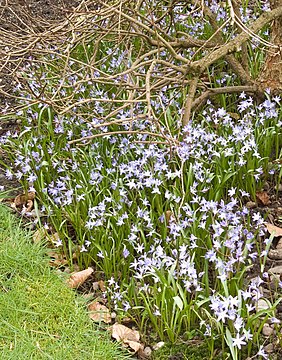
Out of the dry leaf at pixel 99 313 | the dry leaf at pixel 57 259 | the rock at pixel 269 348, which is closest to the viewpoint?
the rock at pixel 269 348

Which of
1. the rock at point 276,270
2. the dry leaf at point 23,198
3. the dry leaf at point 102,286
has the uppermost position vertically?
the dry leaf at point 23,198

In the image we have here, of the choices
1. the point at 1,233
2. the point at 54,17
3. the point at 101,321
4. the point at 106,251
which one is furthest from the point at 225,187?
the point at 54,17

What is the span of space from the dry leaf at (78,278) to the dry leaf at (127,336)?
37 cm

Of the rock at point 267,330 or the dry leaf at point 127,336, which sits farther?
the dry leaf at point 127,336

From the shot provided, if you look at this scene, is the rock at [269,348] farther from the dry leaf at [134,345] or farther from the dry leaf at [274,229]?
the dry leaf at [274,229]

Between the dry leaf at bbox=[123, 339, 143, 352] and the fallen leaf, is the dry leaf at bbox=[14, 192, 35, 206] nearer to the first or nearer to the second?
the fallen leaf

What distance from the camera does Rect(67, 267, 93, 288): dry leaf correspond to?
10.7ft

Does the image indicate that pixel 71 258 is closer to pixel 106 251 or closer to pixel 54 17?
pixel 106 251

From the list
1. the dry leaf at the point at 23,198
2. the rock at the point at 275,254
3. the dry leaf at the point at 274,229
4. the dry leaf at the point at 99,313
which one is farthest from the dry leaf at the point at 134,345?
the dry leaf at the point at 23,198

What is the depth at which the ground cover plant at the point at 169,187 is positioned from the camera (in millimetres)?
2795

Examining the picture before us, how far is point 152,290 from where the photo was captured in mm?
3002

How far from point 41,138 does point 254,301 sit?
1826 mm

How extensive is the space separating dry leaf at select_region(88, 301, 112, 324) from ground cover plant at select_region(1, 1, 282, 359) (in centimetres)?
5

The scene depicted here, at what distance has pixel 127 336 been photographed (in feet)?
9.64
